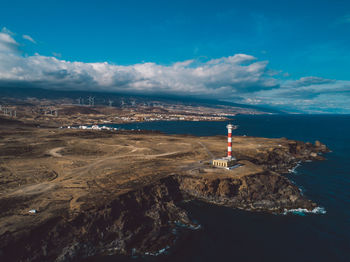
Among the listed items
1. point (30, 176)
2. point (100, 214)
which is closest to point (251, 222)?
point (100, 214)

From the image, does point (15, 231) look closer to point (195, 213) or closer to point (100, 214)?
point (100, 214)

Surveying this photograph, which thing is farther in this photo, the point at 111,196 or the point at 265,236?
the point at 111,196

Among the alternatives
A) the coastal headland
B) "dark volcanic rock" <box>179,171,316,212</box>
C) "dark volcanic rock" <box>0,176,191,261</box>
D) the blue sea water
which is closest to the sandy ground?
the coastal headland

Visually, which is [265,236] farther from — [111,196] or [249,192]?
[111,196]

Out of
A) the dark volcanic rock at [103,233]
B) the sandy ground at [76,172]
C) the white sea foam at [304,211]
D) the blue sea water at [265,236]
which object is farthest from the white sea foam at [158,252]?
the white sea foam at [304,211]

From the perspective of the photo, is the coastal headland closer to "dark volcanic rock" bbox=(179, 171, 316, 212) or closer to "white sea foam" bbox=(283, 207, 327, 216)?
"dark volcanic rock" bbox=(179, 171, 316, 212)

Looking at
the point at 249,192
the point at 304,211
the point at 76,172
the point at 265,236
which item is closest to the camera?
the point at 265,236

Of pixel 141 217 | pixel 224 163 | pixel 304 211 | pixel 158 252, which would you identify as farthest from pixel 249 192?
pixel 158 252

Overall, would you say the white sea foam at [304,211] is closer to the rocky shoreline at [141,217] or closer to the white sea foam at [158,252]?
the rocky shoreline at [141,217]
